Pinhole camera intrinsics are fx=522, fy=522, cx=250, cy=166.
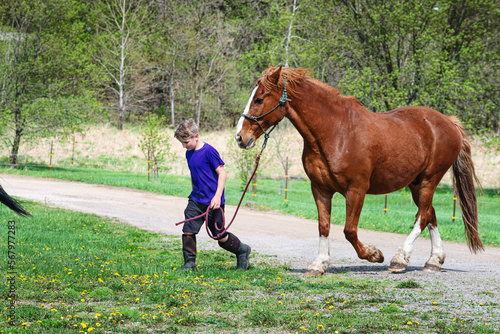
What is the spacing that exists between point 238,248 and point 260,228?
5748mm

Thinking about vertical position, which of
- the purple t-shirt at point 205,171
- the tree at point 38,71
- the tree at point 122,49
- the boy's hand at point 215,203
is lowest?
the boy's hand at point 215,203

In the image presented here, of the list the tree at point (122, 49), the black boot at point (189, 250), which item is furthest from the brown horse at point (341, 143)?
the tree at point (122, 49)

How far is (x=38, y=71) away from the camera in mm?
27828

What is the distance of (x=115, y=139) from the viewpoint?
34750 millimetres

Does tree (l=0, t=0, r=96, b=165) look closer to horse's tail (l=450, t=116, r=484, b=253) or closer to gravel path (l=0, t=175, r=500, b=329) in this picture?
gravel path (l=0, t=175, r=500, b=329)

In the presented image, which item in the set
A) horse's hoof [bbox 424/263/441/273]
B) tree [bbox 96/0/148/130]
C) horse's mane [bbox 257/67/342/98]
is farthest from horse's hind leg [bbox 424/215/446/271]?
tree [bbox 96/0/148/130]

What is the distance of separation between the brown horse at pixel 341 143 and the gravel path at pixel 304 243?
75 centimetres

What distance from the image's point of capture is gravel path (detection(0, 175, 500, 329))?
5.86m

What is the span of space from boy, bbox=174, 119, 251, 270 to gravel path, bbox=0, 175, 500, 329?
4.95ft

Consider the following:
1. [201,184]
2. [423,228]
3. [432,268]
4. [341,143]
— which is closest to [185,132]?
[201,184]

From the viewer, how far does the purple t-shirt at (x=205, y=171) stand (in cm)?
675

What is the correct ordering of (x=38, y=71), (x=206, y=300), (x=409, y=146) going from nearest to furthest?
(x=206, y=300) < (x=409, y=146) < (x=38, y=71)

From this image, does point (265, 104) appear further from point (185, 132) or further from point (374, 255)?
point (374, 255)

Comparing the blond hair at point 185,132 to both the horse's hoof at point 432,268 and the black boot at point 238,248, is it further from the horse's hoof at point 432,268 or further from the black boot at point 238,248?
the horse's hoof at point 432,268
